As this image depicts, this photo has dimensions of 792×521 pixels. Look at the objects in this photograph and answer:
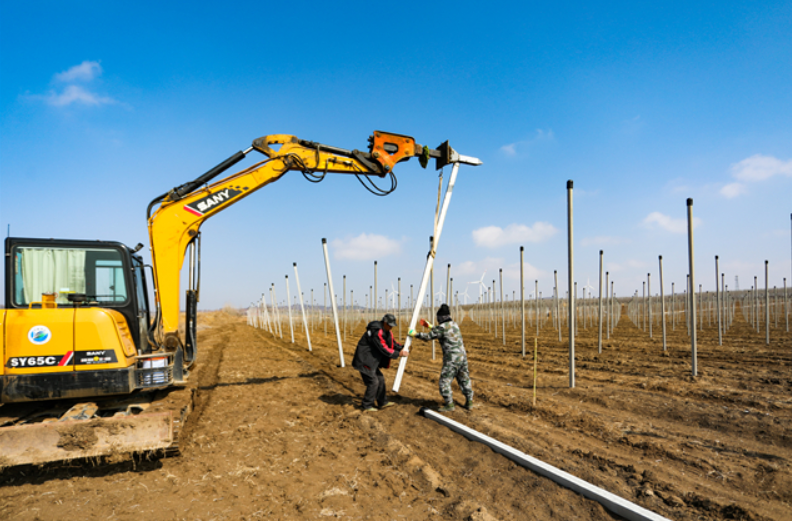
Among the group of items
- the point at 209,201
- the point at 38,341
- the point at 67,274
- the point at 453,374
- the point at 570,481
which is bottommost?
the point at 570,481

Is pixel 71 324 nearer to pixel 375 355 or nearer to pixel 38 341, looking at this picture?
pixel 38 341

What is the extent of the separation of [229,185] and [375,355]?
12.6 feet

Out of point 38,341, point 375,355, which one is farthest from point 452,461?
point 38,341

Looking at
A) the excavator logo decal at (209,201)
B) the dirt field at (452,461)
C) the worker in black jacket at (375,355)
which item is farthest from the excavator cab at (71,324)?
the worker in black jacket at (375,355)

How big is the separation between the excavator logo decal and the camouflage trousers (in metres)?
4.60

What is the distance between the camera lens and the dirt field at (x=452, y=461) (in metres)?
3.85

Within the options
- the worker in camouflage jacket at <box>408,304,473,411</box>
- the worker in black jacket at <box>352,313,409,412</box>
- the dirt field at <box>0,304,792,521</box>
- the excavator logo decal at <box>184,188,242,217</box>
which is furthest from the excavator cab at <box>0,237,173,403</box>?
the worker in camouflage jacket at <box>408,304,473,411</box>

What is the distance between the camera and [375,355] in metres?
7.35

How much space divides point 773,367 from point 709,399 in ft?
18.6

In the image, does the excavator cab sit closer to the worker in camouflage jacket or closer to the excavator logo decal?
the excavator logo decal

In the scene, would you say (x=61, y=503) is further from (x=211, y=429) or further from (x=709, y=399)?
(x=709, y=399)

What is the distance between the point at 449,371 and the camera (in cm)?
703

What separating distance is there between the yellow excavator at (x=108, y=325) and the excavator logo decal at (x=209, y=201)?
2 cm

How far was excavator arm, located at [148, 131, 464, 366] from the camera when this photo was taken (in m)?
6.52
